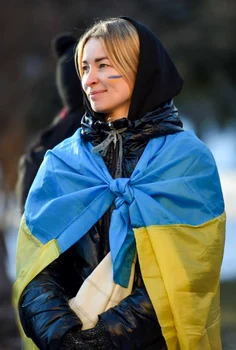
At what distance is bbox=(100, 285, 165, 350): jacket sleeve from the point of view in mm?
3709

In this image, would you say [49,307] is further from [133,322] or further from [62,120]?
[62,120]

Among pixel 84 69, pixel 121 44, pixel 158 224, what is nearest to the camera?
pixel 158 224

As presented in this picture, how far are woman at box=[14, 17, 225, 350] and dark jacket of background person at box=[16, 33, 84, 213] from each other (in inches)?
75.9

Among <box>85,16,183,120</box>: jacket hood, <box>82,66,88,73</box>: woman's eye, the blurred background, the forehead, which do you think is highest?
the forehead

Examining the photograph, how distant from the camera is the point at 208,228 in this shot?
3.89 meters


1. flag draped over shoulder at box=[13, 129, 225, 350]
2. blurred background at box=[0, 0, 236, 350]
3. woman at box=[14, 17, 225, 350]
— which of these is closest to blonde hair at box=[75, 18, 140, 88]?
woman at box=[14, 17, 225, 350]

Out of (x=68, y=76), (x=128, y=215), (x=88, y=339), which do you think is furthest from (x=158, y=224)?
(x=68, y=76)

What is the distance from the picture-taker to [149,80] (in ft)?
13.1

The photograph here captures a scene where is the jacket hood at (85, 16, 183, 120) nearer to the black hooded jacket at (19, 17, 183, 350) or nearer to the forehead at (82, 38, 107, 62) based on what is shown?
the black hooded jacket at (19, 17, 183, 350)

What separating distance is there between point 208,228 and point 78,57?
3.06 feet

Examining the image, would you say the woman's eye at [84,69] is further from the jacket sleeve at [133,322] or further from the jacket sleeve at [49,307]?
the jacket sleeve at [133,322]

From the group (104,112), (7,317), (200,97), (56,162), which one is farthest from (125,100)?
(200,97)

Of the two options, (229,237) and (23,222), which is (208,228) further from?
(229,237)

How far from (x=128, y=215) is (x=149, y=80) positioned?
1.86 ft
